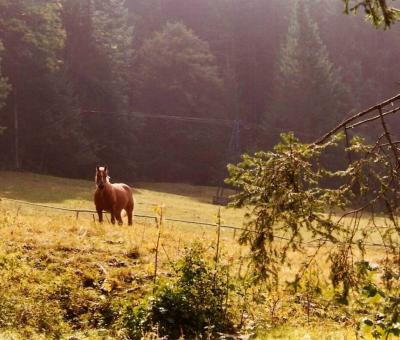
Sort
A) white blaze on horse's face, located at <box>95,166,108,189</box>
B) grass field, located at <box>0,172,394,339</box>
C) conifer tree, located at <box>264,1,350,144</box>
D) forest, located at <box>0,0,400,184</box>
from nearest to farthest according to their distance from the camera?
grass field, located at <box>0,172,394,339</box>
white blaze on horse's face, located at <box>95,166,108,189</box>
forest, located at <box>0,0,400,184</box>
conifer tree, located at <box>264,1,350,144</box>

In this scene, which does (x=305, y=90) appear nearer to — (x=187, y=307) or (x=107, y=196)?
(x=107, y=196)

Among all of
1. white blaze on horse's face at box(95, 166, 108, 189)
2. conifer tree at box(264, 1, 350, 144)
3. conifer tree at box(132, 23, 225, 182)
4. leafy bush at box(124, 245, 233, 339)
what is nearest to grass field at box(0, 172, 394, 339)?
leafy bush at box(124, 245, 233, 339)

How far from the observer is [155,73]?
6756 centimetres

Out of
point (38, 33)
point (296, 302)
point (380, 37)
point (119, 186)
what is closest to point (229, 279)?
point (296, 302)

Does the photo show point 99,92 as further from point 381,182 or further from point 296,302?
point 381,182

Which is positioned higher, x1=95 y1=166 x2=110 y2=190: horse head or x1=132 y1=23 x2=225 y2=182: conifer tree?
x1=132 y1=23 x2=225 y2=182: conifer tree

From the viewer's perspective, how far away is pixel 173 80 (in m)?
67.1

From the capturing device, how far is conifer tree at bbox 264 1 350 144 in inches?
2491

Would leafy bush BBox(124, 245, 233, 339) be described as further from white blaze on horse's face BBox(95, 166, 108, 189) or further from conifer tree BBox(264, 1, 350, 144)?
conifer tree BBox(264, 1, 350, 144)

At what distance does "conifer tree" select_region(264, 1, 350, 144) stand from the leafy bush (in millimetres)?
54349

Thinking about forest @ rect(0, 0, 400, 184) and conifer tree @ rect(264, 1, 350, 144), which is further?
conifer tree @ rect(264, 1, 350, 144)

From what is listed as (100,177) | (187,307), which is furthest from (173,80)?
(187,307)

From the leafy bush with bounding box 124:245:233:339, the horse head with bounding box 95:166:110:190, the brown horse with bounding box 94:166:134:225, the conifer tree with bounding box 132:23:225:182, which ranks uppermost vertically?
the conifer tree with bounding box 132:23:225:182

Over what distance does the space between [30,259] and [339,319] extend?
6437 millimetres
